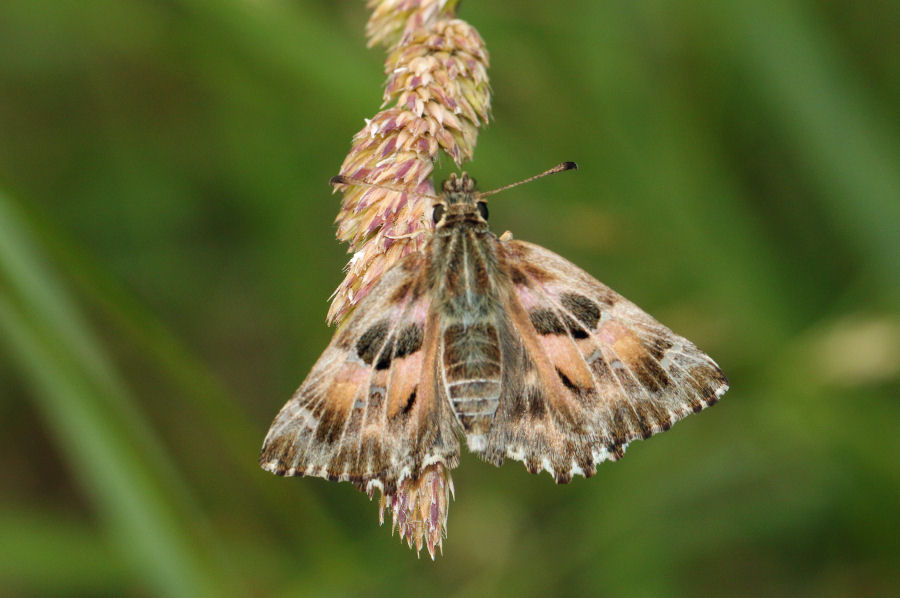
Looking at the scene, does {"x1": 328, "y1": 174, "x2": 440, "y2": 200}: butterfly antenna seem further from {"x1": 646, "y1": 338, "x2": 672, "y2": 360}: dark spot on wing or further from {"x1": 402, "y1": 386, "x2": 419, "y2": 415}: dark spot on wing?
{"x1": 646, "y1": 338, "x2": 672, "y2": 360}: dark spot on wing

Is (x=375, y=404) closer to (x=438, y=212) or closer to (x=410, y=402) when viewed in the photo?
(x=410, y=402)

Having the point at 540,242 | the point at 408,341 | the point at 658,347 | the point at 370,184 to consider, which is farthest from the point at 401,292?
the point at 540,242

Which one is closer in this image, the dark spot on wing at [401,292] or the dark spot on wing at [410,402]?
the dark spot on wing at [410,402]

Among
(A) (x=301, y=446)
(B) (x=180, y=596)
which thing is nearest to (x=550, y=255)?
(A) (x=301, y=446)

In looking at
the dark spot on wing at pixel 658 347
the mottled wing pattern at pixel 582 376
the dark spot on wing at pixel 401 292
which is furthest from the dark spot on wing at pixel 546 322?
the dark spot on wing at pixel 401 292

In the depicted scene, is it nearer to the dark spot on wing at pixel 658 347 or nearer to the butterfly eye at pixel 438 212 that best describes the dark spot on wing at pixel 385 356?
the butterfly eye at pixel 438 212

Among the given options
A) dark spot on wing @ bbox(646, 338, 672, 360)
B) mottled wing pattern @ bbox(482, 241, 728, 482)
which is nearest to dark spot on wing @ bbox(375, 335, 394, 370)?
mottled wing pattern @ bbox(482, 241, 728, 482)

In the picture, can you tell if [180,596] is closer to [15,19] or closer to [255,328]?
[255,328]

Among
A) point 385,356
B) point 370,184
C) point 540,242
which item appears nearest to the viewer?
point 370,184
